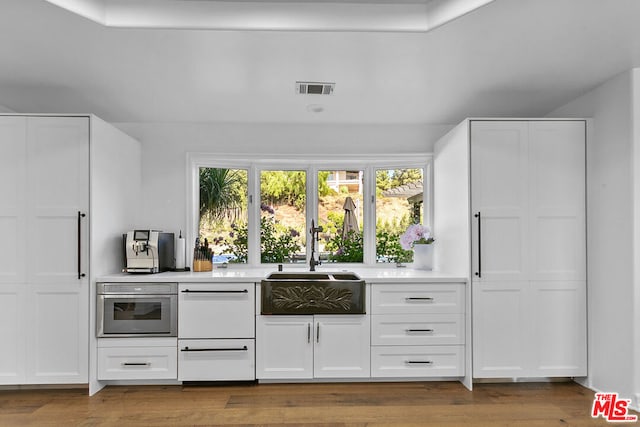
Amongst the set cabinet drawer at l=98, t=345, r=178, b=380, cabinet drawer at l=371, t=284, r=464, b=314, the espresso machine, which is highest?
the espresso machine

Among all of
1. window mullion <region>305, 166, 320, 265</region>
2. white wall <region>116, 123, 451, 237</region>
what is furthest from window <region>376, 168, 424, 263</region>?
window mullion <region>305, 166, 320, 265</region>

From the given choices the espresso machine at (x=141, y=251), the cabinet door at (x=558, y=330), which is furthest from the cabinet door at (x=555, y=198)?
the espresso machine at (x=141, y=251)

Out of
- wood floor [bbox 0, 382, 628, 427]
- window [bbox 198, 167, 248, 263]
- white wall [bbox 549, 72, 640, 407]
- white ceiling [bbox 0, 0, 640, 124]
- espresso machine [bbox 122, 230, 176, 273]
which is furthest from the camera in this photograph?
window [bbox 198, 167, 248, 263]

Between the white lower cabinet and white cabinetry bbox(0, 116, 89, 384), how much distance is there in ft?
0.46

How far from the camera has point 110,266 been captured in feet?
10.5

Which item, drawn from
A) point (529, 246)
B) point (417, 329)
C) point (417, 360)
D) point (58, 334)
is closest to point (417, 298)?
point (417, 329)

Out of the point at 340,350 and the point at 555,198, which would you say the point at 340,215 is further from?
the point at 555,198

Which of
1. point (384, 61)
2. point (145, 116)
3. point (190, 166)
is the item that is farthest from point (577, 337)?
point (145, 116)

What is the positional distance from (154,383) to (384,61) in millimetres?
2884

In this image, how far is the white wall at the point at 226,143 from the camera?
12.3 ft

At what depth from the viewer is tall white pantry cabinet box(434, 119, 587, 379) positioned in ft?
9.98

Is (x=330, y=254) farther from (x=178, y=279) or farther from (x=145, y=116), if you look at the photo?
(x=145, y=116)

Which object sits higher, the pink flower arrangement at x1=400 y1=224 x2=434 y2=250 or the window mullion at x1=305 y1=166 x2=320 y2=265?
the window mullion at x1=305 y1=166 x2=320 y2=265

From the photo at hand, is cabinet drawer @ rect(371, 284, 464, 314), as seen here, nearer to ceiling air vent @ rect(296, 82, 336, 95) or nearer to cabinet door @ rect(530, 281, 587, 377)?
cabinet door @ rect(530, 281, 587, 377)
